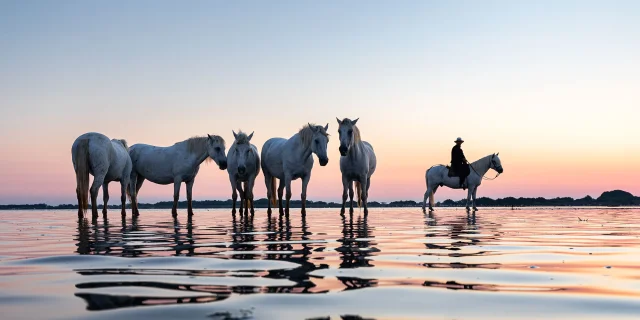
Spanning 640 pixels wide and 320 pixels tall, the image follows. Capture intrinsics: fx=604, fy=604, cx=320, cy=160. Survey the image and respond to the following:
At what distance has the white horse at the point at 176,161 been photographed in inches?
773

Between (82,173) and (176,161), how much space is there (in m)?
4.43

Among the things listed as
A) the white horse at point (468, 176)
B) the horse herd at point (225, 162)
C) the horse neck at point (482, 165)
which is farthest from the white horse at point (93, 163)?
the horse neck at point (482, 165)

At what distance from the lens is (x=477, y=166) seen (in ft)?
87.5

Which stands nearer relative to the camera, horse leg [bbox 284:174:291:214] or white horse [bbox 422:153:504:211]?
horse leg [bbox 284:174:291:214]

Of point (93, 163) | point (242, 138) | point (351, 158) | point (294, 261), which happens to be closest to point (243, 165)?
point (242, 138)

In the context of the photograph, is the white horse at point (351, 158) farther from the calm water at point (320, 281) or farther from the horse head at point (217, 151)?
the calm water at point (320, 281)

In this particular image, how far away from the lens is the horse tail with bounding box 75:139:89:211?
1600 centimetres

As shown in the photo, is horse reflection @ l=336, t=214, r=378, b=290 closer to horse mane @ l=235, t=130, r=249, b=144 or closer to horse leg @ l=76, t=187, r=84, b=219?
horse leg @ l=76, t=187, r=84, b=219

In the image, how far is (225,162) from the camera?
63.4ft

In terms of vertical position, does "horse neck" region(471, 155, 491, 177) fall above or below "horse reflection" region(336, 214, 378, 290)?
above

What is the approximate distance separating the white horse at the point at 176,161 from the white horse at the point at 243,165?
50 centimetres

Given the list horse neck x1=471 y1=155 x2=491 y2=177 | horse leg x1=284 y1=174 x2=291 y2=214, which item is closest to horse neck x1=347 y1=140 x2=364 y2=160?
horse leg x1=284 y1=174 x2=291 y2=214

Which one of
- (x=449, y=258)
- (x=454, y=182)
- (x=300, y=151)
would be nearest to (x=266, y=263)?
(x=449, y=258)

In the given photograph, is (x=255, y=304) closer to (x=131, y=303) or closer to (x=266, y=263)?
(x=131, y=303)
